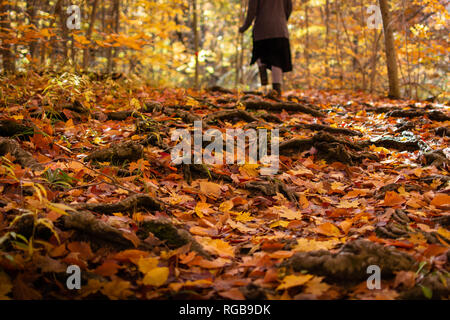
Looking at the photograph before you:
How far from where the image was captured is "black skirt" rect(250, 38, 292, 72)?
648cm

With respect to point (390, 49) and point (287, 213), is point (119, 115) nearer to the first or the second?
point (287, 213)

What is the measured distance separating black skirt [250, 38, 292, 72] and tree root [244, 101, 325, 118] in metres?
1.32

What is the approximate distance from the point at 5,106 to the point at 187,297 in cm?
360

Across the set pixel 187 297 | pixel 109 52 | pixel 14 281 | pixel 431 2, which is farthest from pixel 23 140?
pixel 431 2

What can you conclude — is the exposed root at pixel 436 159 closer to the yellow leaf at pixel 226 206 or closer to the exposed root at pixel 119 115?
the yellow leaf at pixel 226 206

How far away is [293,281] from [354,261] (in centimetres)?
33

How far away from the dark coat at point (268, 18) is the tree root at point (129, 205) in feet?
15.9

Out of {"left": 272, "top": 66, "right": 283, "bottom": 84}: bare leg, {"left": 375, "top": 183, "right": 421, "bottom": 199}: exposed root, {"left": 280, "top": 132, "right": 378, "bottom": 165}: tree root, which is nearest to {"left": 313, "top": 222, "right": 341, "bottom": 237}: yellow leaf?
{"left": 375, "top": 183, "right": 421, "bottom": 199}: exposed root

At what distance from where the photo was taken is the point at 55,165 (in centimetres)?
278

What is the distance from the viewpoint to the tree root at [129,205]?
2.18 m

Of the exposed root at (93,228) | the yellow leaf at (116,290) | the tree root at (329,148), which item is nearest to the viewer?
the yellow leaf at (116,290)

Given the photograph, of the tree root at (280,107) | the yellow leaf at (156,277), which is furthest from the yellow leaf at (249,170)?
the tree root at (280,107)

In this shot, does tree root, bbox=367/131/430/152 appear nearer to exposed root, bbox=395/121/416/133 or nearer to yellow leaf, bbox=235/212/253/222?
exposed root, bbox=395/121/416/133

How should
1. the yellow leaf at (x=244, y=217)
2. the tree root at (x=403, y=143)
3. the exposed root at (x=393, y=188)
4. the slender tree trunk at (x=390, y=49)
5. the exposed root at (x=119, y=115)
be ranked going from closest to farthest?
the yellow leaf at (x=244, y=217) < the exposed root at (x=393, y=188) < the tree root at (x=403, y=143) < the exposed root at (x=119, y=115) < the slender tree trunk at (x=390, y=49)
